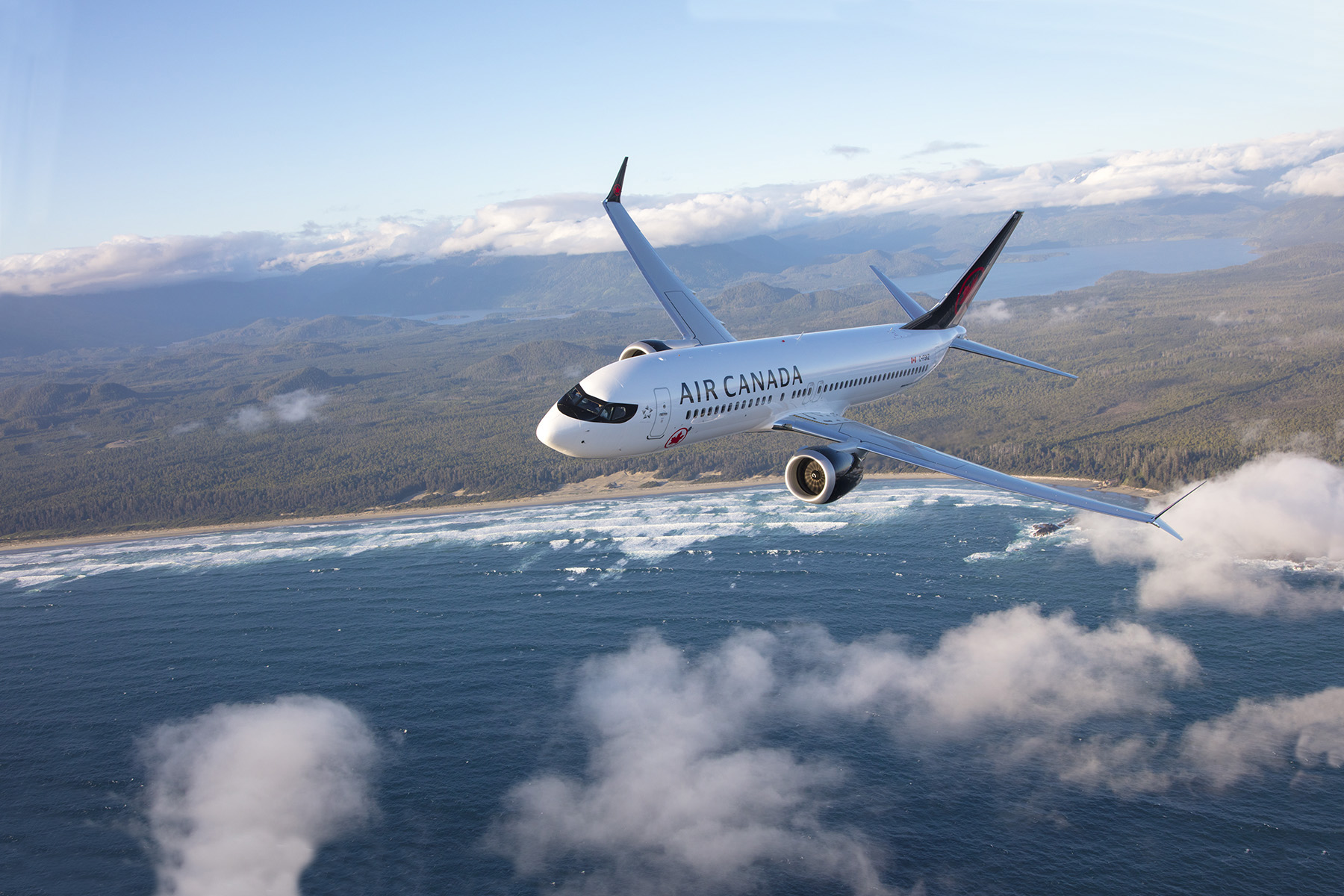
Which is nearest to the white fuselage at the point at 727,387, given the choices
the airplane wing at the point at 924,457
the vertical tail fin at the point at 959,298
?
the airplane wing at the point at 924,457

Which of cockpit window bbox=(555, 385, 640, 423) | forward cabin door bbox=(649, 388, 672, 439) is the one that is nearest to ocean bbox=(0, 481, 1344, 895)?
forward cabin door bbox=(649, 388, 672, 439)

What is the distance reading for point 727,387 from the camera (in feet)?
171

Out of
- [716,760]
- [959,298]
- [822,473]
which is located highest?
[959,298]

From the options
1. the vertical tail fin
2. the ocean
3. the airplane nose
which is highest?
the vertical tail fin

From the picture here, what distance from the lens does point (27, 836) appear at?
14538cm

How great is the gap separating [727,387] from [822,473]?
9.21 m

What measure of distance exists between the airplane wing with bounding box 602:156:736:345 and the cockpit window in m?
18.5

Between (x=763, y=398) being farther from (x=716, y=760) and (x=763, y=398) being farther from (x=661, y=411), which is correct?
(x=716, y=760)

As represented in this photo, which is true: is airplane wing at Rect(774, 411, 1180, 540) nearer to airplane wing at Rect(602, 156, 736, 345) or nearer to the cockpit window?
airplane wing at Rect(602, 156, 736, 345)

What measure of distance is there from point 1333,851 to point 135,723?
247701 mm

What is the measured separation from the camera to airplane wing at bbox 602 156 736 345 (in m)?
66.6

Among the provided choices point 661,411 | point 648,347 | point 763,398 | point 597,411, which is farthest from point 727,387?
point 648,347

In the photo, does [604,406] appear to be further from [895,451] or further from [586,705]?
[586,705]

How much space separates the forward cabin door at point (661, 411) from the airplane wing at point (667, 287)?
630 inches
